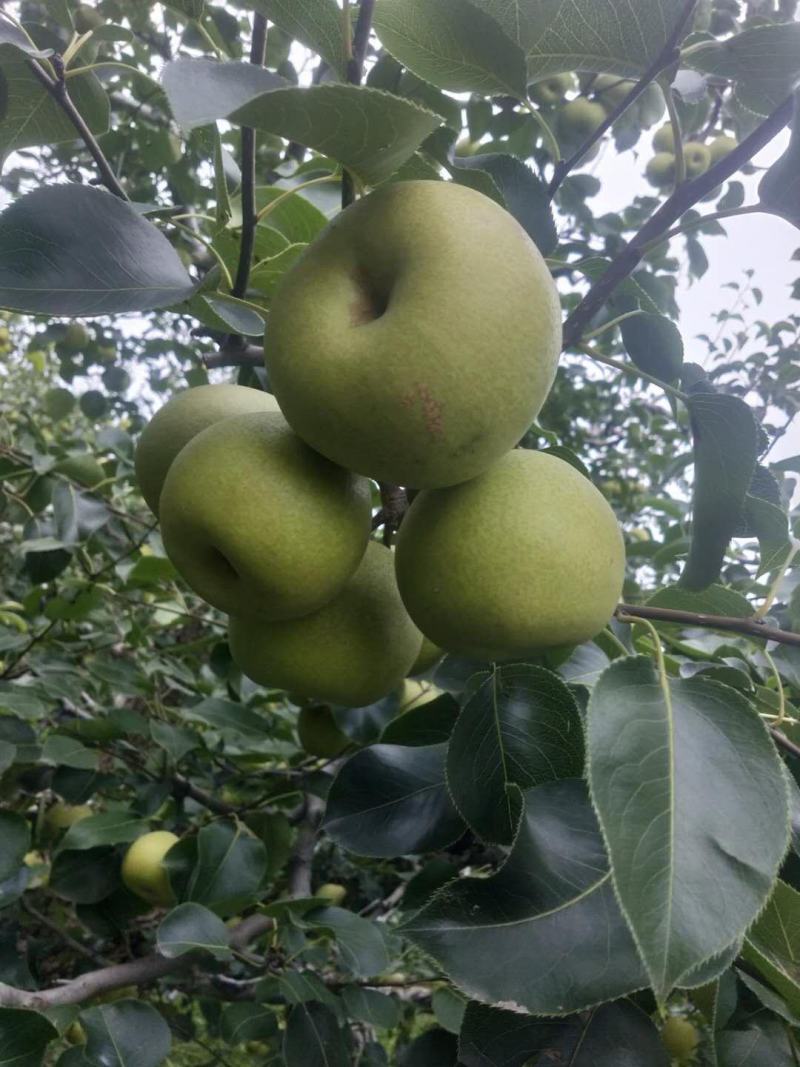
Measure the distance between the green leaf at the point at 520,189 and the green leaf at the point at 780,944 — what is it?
847 mm

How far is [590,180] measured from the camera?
98.4 inches

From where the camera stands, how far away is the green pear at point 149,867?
176cm

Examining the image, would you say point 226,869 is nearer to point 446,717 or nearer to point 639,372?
point 446,717

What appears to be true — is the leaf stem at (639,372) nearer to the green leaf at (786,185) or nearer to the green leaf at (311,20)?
the green leaf at (786,185)

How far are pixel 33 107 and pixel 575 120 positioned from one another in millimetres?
1958

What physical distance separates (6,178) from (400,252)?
2614mm

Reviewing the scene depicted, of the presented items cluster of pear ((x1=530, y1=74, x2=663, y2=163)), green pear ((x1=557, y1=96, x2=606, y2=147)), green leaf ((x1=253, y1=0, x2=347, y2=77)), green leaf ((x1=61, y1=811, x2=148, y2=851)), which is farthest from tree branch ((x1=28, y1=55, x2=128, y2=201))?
green pear ((x1=557, y1=96, x2=606, y2=147))

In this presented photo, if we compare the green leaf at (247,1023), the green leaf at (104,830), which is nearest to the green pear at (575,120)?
the green leaf at (104,830)

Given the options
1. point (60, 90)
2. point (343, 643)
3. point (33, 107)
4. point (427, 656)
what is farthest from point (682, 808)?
point (33, 107)

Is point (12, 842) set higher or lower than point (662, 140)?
lower

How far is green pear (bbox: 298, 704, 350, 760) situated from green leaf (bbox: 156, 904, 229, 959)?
1.37 ft

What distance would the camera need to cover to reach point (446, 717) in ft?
4.21

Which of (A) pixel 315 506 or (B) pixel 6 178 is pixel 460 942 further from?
(B) pixel 6 178

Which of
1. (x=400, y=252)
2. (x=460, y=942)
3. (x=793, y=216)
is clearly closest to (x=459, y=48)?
(x=400, y=252)
